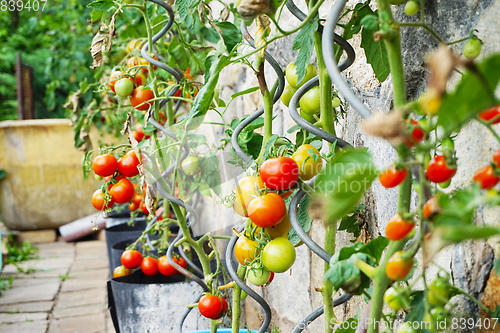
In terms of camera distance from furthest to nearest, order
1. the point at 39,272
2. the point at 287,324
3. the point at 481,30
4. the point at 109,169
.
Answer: the point at 39,272 < the point at 287,324 < the point at 109,169 < the point at 481,30

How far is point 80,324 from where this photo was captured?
179cm

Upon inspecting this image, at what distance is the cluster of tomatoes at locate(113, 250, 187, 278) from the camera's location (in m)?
1.21

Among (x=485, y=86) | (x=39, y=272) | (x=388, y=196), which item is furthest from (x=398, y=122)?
(x=39, y=272)

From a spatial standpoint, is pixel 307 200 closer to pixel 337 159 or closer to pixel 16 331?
pixel 337 159

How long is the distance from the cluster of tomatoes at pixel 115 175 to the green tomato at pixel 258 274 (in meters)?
0.45

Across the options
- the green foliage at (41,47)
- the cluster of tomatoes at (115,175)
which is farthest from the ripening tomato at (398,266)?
the green foliage at (41,47)

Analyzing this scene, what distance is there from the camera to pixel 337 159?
0.36m

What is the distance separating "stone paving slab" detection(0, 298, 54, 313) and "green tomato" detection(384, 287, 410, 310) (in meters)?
1.97

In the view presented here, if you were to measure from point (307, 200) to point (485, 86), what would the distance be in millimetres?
380

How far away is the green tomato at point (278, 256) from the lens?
586 millimetres

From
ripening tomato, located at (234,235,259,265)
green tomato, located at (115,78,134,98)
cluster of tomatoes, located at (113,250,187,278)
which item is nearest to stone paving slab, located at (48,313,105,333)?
cluster of tomatoes, located at (113,250,187,278)

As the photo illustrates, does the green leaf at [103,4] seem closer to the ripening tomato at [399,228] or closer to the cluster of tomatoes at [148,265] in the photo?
the cluster of tomatoes at [148,265]

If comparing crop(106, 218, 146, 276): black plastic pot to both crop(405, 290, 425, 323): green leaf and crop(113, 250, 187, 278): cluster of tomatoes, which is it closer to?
crop(113, 250, 187, 278): cluster of tomatoes

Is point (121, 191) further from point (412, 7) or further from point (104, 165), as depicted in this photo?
point (412, 7)
